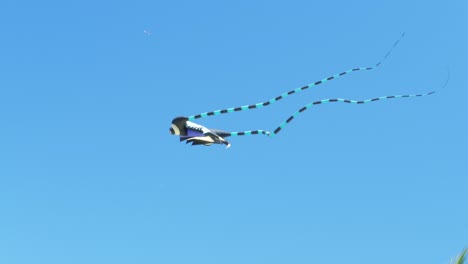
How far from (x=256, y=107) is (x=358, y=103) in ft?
13.0

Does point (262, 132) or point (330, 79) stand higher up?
point (330, 79)

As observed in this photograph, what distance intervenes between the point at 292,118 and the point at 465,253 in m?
8.03

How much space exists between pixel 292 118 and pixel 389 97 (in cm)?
391

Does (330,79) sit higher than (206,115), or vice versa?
(330,79)

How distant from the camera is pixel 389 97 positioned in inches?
1133

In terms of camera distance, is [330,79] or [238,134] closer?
[238,134]

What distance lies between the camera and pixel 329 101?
27.8 m

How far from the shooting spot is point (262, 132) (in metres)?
26.5

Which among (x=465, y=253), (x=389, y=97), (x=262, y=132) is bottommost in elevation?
(x=465, y=253)

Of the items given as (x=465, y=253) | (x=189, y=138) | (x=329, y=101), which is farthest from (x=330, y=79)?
(x=465, y=253)

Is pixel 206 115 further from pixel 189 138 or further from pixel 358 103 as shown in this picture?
pixel 358 103

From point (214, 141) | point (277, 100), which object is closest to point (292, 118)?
point (277, 100)

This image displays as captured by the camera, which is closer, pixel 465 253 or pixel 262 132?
pixel 262 132

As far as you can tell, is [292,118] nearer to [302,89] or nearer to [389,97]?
[302,89]
